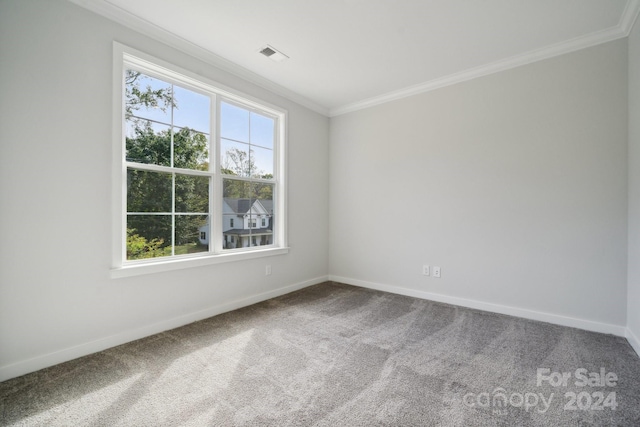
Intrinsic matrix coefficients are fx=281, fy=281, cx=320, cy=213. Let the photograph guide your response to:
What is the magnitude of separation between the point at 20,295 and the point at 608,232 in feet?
15.4

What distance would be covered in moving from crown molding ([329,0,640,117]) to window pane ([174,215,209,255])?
2.80 metres

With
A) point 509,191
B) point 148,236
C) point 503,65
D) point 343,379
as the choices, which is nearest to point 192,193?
point 148,236

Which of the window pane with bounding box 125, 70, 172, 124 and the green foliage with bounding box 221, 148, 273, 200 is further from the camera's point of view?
the green foliage with bounding box 221, 148, 273, 200

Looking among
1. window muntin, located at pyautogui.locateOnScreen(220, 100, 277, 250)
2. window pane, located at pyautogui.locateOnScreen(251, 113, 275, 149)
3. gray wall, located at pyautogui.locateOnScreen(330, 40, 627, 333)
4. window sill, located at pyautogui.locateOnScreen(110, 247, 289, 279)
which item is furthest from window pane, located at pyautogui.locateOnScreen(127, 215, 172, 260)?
gray wall, located at pyautogui.locateOnScreen(330, 40, 627, 333)

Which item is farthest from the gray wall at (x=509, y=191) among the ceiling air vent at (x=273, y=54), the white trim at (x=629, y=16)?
the ceiling air vent at (x=273, y=54)

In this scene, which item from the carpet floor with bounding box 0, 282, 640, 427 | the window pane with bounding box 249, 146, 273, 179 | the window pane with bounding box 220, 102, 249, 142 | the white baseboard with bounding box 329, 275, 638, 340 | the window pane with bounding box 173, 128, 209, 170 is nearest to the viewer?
the carpet floor with bounding box 0, 282, 640, 427

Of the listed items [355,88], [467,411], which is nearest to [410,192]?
[355,88]

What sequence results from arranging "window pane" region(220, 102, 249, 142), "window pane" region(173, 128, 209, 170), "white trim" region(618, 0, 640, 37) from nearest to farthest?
"white trim" region(618, 0, 640, 37) < "window pane" region(173, 128, 209, 170) < "window pane" region(220, 102, 249, 142)

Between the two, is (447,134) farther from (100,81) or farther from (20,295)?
(20,295)

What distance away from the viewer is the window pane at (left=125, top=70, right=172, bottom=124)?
2477 mm

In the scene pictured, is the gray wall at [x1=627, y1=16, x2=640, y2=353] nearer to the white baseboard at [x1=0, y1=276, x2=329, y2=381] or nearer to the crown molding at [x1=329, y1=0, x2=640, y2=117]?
the crown molding at [x1=329, y1=0, x2=640, y2=117]

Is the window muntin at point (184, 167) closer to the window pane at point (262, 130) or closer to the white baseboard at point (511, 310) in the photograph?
the window pane at point (262, 130)

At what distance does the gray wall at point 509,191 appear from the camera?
2.57 m

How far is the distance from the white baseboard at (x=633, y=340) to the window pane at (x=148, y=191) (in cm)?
410
